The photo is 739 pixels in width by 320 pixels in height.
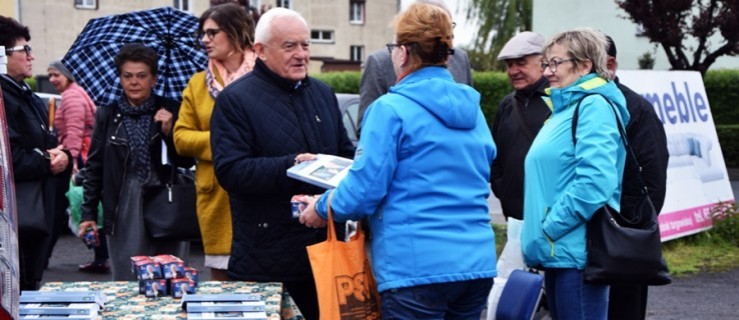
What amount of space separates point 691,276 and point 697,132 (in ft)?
6.65

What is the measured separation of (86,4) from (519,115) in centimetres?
4728

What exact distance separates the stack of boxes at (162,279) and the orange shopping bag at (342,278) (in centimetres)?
65

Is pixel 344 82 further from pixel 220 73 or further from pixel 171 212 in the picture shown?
pixel 220 73

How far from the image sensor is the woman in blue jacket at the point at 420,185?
4211mm

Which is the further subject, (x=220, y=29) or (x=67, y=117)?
(x=67, y=117)

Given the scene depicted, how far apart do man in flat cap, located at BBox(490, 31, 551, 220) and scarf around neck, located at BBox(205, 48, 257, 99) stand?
5.52ft

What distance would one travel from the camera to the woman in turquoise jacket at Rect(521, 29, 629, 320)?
15.8ft

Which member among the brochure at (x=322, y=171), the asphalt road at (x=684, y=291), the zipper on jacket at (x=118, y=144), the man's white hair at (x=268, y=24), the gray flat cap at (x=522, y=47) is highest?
the man's white hair at (x=268, y=24)

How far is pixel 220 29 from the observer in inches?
223

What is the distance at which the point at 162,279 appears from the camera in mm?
4703

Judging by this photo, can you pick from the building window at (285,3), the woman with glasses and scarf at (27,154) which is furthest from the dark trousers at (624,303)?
the building window at (285,3)

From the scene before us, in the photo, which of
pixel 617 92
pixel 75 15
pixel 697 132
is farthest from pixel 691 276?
pixel 75 15

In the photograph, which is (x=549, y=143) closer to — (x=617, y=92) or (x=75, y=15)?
(x=617, y=92)

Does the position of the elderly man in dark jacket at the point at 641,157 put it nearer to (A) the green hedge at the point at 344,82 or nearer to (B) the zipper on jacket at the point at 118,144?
(B) the zipper on jacket at the point at 118,144
